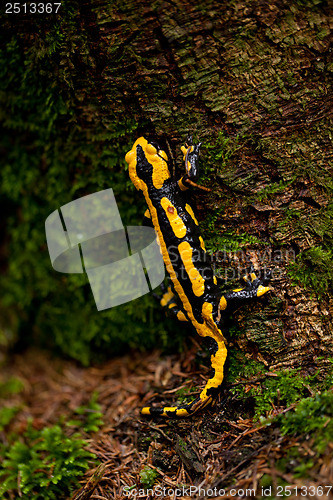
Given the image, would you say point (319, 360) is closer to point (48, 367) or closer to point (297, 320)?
point (297, 320)

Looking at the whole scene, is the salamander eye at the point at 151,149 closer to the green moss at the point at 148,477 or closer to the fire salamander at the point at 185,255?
the fire salamander at the point at 185,255

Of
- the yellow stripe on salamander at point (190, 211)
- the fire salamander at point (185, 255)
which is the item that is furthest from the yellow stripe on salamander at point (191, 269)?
the yellow stripe on salamander at point (190, 211)

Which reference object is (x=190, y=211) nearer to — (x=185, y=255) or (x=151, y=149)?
(x=185, y=255)

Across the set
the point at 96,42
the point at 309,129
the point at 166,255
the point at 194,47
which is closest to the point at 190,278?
the point at 166,255

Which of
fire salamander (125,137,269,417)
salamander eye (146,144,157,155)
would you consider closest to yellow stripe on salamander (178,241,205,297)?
fire salamander (125,137,269,417)

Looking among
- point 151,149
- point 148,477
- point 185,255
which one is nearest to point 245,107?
point 151,149

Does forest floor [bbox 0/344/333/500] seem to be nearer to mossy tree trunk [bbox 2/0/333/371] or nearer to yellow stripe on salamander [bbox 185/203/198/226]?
mossy tree trunk [bbox 2/0/333/371]
